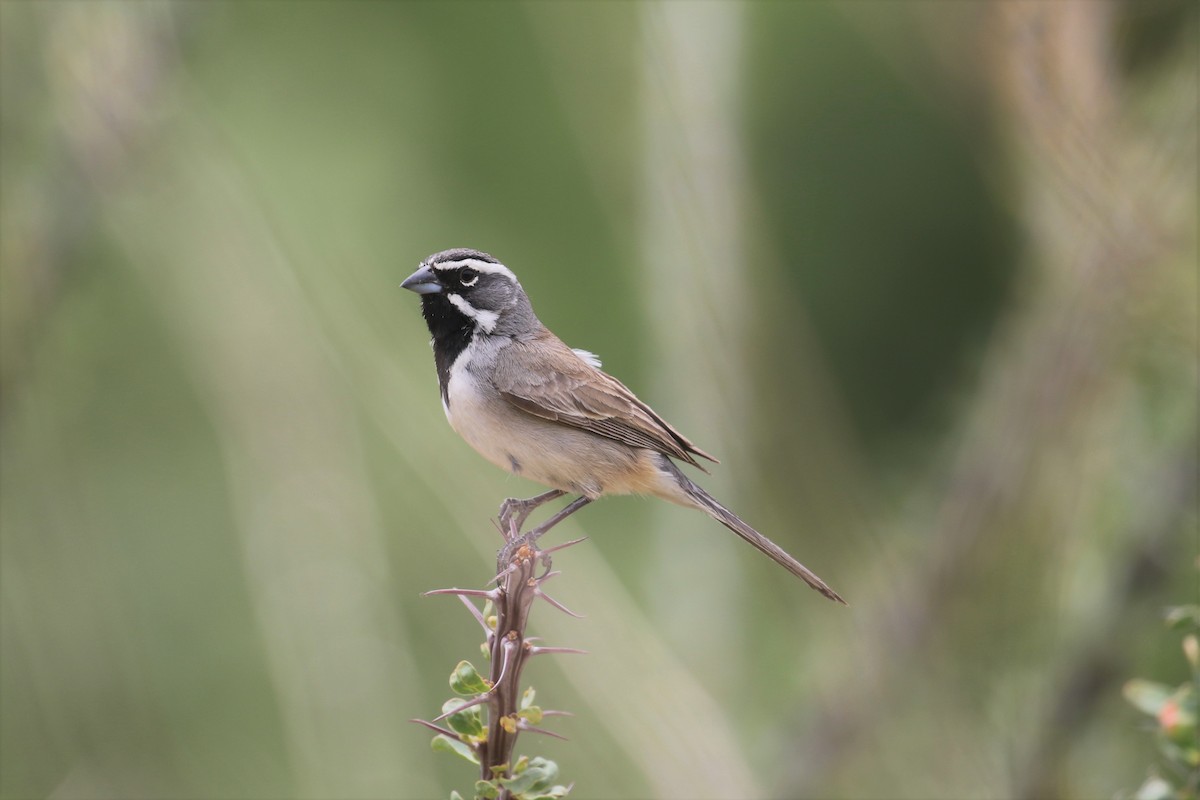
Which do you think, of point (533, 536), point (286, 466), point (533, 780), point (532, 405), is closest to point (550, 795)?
point (533, 780)

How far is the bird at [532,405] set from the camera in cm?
249

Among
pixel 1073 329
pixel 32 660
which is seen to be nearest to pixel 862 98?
pixel 1073 329

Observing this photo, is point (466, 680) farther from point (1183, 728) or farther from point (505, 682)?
point (1183, 728)

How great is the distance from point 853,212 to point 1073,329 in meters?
2.05

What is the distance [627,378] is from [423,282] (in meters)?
1.50

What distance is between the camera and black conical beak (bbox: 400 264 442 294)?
7.95 ft

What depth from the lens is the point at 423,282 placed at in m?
2.44

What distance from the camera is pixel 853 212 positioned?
3.87m

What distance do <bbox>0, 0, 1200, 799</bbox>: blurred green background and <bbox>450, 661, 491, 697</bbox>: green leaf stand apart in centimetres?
110

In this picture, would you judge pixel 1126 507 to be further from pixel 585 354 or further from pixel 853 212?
pixel 853 212

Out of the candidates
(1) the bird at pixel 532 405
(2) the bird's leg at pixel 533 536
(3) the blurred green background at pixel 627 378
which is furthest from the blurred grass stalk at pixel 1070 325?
(2) the bird's leg at pixel 533 536

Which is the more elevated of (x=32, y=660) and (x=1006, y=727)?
(x=32, y=660)

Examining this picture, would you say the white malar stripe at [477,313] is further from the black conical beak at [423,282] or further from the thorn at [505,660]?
the thorn at [505,660]

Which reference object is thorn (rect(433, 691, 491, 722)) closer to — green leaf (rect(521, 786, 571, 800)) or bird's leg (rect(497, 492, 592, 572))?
green leaf (rect(521, 786, 571, 800))
